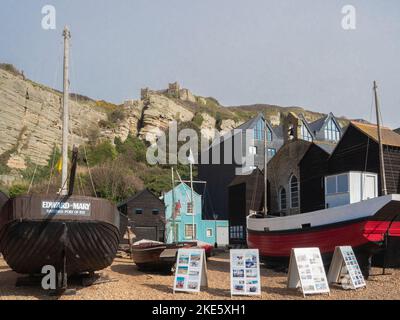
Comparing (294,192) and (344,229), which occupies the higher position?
(294,192)

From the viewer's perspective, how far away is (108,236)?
12328mm

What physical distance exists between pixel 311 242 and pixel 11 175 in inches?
1748

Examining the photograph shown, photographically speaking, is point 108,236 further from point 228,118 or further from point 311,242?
point 228,118

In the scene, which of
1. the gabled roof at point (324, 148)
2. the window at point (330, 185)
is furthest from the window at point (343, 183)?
the gabled roof at point (324, 148)

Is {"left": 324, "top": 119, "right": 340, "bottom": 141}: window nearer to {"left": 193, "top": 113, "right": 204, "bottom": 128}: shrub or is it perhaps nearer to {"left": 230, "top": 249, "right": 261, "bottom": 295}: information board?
{"left": 230, "top": 249, "right": 261, "bottom": 295}: information board

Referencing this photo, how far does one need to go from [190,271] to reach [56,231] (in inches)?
148

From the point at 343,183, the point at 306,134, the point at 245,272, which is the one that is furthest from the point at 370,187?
the point at 306,134

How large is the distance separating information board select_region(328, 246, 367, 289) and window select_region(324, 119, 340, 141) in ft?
112

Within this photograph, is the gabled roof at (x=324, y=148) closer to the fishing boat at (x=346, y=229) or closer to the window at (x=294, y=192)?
the window at (x=294, y=192)

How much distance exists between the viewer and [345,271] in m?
13.2

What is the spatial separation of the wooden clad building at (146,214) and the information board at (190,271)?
85.2ft

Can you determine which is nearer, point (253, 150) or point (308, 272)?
point (308, 272)

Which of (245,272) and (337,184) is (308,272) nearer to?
(245,272)
